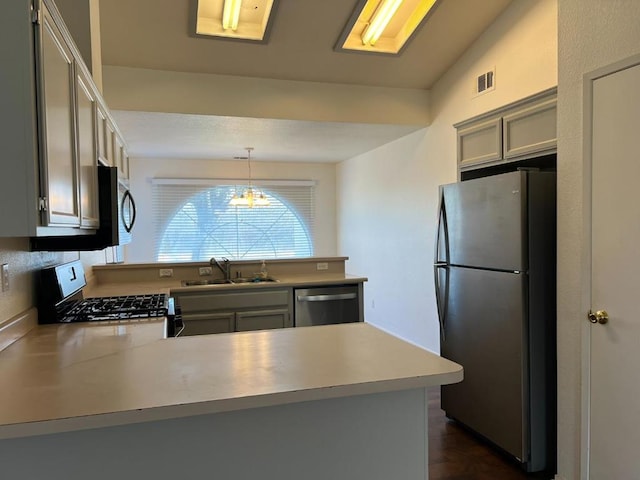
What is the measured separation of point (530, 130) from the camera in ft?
10.0

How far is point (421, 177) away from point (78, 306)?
3468 mm

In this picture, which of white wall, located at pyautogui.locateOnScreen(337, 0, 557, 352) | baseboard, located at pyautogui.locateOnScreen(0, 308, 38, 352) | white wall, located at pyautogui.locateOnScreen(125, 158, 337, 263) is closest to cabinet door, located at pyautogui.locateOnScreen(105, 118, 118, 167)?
baseboard, located at pyautogui.locateOnScreen(0, 308, 38, 352)

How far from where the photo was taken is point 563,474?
7.38ft

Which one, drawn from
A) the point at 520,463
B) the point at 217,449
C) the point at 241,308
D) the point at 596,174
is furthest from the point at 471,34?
the point at 217,449

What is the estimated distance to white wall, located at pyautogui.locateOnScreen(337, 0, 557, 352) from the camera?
3223mm

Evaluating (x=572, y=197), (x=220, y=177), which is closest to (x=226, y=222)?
(x=220, y=177)

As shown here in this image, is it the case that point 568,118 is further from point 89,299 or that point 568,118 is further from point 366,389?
point 89,299

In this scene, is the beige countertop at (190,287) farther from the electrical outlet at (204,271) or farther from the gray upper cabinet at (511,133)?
the gray upper cabinet at (511,133)

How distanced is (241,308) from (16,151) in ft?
7.82

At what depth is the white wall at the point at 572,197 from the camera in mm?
2045

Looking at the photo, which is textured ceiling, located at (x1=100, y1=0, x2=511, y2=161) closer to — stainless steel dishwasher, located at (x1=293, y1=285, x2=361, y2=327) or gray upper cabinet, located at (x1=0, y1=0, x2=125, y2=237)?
stainless steel dishwasher, located at (x1=293, y1=285, x2=361, y2=327)

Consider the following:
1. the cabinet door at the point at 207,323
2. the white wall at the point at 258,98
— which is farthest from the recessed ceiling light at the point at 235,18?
the cabinet door at the point at 207,323

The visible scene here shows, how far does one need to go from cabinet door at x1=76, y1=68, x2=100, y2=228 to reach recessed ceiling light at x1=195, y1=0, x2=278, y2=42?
1.54 m

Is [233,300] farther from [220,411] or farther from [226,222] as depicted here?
[226,222]
